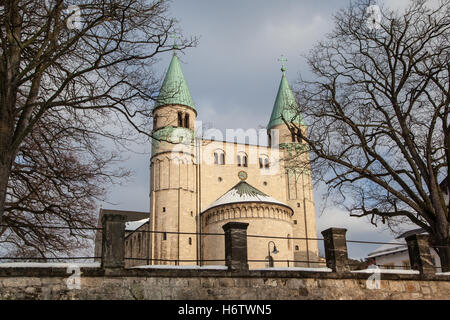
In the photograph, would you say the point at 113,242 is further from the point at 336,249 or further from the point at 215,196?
the point at 215,196

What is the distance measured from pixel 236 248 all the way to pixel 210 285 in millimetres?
1138

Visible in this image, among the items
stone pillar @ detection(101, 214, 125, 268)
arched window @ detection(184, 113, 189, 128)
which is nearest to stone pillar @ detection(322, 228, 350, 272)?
stone pillar @ detection(101, 214, 125, 268)

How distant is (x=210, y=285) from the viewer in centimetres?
1059

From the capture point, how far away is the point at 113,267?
32.6ft

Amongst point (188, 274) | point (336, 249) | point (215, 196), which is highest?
point (215, 196)

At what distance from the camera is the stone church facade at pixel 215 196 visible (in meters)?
33.4

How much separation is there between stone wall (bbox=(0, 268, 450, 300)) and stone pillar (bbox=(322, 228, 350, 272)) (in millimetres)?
300

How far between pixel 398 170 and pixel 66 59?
11.5 m

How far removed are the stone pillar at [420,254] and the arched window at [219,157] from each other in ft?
94.2

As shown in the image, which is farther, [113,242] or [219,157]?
[219,157]

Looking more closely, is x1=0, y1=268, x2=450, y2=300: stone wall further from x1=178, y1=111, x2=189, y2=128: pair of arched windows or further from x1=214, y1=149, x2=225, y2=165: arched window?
x1=178, y1=111, x2=189, y2=128: pair of arched windows

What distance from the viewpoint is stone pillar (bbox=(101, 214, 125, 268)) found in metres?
9.96

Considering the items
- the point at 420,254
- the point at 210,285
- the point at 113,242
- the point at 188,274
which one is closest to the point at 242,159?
the point at 420,254
